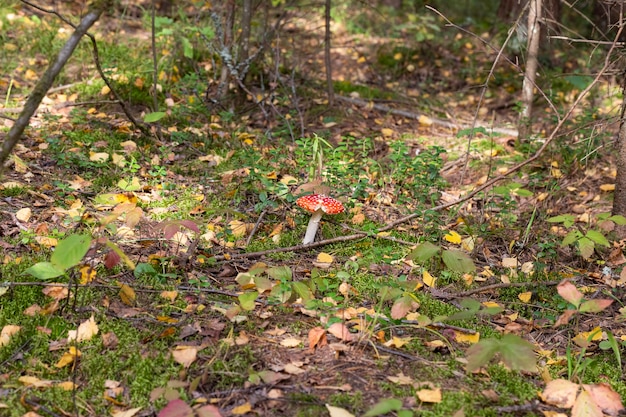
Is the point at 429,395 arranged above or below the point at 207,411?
below

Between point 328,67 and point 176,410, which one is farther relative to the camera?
point 328,67

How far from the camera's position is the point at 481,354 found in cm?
255

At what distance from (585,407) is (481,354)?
1.53 ft

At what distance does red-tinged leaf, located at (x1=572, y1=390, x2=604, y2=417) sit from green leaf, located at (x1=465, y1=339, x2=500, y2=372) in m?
0.39

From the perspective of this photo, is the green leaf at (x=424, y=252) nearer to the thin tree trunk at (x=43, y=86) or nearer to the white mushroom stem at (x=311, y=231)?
the white mushroom stem at (x=311, y=231)

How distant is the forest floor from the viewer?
2.64m

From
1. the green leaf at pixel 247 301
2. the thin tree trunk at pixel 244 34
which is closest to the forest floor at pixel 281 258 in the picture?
the green leaf at pixel 247 301

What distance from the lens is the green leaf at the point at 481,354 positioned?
2.54 metres

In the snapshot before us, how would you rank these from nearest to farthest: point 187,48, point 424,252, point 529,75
Result: 1. point 424,252
2. point 529,75
3. point 187,48

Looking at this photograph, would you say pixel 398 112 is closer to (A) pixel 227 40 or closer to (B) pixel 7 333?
(A) pixel 227 40

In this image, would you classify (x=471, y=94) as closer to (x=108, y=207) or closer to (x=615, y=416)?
(x=108, y=207)

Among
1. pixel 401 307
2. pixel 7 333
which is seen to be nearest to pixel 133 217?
pixel 7 333

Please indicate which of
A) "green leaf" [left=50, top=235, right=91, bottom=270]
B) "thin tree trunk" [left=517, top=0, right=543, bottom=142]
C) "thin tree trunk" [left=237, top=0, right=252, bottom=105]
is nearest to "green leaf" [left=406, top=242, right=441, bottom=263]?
"green leaf" [left=50, top=235, right=91, bottom=270]

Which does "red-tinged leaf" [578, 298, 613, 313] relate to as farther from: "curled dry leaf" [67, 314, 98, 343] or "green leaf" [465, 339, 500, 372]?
"curled dry leaf" [67, 314, 98, 343]
